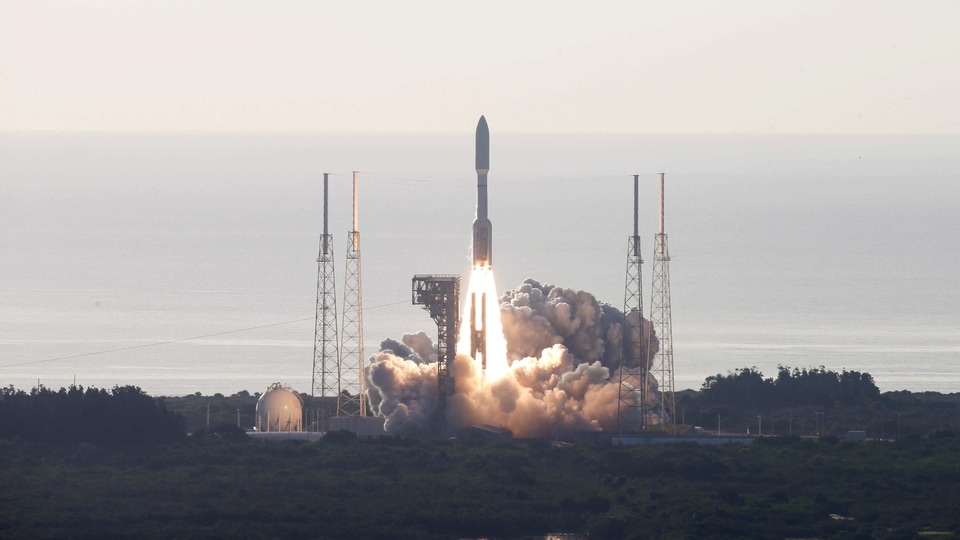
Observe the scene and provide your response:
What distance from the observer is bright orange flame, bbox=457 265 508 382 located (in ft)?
294

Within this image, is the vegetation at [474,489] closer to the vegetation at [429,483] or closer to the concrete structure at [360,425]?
the vegetation at [429,483]

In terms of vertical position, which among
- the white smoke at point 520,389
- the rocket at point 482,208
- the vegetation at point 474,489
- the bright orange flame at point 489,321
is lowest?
the vegetation at point 474,489

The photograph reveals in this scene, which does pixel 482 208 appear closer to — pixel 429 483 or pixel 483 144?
pixel 483 144

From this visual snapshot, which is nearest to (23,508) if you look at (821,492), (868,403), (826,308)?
(821,492)

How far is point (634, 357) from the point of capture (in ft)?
306

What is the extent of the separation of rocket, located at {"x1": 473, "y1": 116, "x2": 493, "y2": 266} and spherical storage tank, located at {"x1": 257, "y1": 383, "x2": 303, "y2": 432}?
10205mm

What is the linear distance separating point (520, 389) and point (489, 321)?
327cm

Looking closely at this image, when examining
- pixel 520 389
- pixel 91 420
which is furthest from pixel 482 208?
pixel 91 420

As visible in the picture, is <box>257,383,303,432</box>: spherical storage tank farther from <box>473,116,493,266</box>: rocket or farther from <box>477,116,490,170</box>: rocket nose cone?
<box>477,116,490,170</box>: rocket nose cone

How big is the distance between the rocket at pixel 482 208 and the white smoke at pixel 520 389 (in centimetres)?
382

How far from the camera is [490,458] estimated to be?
3285 inches

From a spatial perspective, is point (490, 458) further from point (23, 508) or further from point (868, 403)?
point (868, 403)

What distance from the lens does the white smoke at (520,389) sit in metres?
89.2

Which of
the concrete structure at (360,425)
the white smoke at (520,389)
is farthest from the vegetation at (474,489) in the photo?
the concrete structure at (360,425)
